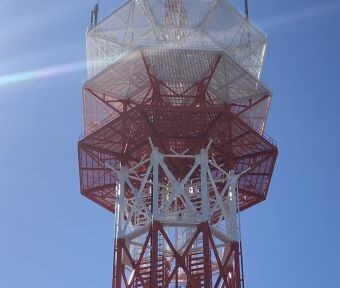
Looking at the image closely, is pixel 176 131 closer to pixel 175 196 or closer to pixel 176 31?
pixel 175 196

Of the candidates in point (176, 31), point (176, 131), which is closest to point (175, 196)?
point (176, 131)

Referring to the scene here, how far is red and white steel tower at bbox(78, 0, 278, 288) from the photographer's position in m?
50.5

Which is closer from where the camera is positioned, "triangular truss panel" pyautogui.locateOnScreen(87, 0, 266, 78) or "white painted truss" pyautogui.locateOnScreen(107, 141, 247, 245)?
"white painted truss" pyautogui.locateOnScreen(107, 141, 247, 245)

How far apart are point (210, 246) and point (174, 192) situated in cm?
418

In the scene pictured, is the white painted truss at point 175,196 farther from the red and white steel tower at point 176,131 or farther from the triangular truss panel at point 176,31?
the triangular truss panel at point 176,31

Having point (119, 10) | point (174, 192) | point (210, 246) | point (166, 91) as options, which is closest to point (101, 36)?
point (119, 10)

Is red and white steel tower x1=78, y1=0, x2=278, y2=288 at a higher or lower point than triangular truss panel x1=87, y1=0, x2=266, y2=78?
lower

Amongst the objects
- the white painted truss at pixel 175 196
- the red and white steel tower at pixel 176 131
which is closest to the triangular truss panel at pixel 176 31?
the red and white steel tower at pixel 176 131

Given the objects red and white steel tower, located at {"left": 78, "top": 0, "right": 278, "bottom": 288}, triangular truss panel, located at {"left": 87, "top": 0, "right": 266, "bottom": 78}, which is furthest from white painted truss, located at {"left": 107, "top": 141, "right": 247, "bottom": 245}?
triangular truss panel, located at {"left": 87, "top": 0, "right": 266, "bottom": 78}

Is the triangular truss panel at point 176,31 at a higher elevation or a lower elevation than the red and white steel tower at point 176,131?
higher

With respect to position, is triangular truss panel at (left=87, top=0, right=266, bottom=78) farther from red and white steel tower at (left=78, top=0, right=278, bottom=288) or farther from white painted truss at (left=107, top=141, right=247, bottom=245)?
white painted truss at (left=107, top=141, right=247, bottom=245)

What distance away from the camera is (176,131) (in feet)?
174

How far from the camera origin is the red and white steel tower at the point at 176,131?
166 feet

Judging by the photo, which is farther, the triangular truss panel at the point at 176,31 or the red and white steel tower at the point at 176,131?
the triangular truss panel at the point at 176,31
